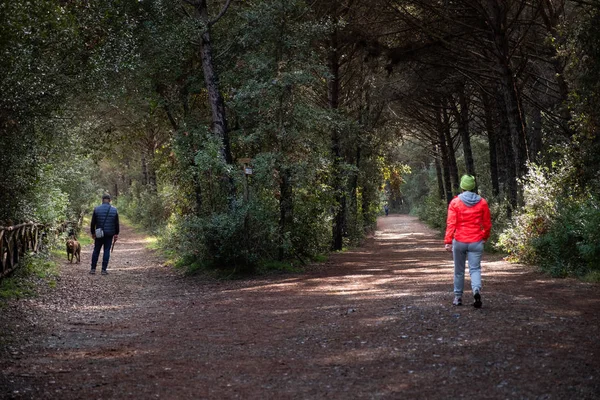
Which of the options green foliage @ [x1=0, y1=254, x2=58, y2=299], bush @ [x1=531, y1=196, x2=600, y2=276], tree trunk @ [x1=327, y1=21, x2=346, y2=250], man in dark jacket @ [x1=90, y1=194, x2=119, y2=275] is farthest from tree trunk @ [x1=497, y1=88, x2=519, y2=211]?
green foliage @ [x1=0, y1=254, x2=58, y2=299]

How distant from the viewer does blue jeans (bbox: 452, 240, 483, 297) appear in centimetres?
815

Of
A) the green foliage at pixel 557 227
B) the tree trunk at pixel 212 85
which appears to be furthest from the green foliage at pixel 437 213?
the tree trunk at pixel 212 85

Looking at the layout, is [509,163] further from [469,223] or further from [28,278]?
[28,278]

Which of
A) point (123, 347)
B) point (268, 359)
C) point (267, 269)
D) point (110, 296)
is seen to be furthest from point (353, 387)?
point (267, 269)

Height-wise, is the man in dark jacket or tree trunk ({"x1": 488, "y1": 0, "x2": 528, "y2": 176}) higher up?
tree trunk ({"x1": 488, "y1": 0, "x2": 528, "y2": 176})

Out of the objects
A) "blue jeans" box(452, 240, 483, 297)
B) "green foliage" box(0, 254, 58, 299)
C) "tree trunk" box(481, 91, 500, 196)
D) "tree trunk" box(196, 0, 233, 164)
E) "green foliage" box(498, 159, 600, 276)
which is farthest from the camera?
"tree trunk" box(481, 91, 500, 196)

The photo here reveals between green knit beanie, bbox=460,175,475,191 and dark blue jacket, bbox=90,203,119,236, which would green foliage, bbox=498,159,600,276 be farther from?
dark blue jacket, bbox=90,203,119,236

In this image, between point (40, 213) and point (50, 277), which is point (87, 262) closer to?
point (40, 213)

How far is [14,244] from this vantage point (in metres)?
12.0

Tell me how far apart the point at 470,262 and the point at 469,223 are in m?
0.54

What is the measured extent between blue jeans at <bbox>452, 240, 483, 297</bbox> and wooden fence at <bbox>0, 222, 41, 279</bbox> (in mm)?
7963

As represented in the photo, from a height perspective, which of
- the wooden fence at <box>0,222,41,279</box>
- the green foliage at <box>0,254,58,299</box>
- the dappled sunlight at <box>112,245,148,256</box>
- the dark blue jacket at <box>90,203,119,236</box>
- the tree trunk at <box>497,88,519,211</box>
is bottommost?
the dappled sunlight at <box>112,245,148,256</box>

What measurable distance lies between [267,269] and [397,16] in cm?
970

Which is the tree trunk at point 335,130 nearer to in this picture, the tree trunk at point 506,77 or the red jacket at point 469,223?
the tree trunk at point 506,77
